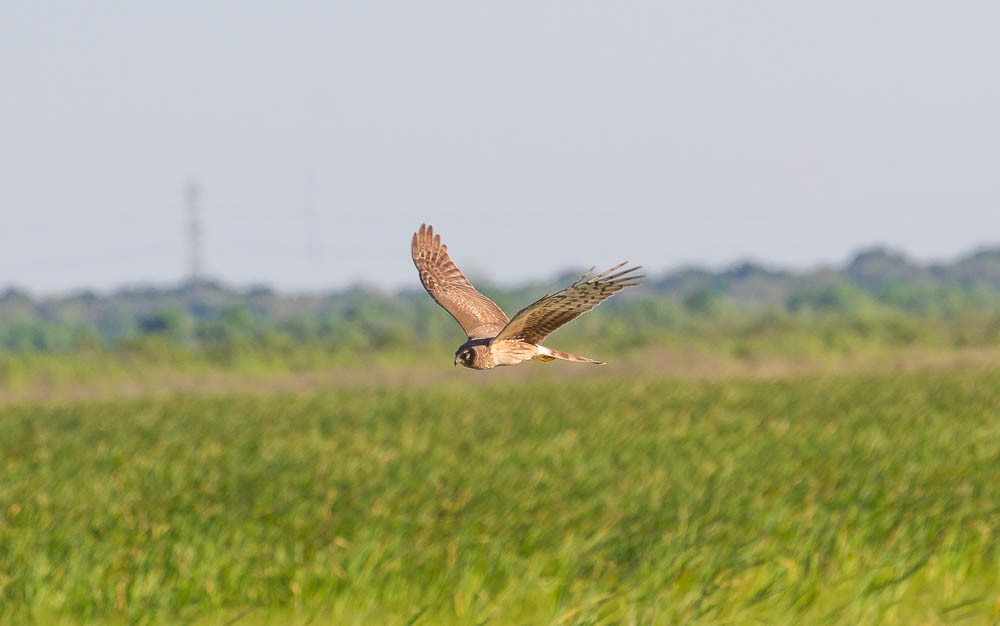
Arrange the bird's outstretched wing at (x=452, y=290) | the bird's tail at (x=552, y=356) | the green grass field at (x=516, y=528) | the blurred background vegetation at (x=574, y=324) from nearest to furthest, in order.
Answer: the bird's tail at (x=552, y=356) < the bird's outstretched wing at (x=452, y=290) < the green grass field at (x=516, y=528) < the blurred background vegetation at (x=574, y=324)

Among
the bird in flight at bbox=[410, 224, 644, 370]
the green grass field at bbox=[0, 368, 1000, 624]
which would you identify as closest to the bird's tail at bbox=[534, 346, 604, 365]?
the bird in flight at bbox=[410, 224, 644, 370]

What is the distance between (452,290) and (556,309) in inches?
66.2

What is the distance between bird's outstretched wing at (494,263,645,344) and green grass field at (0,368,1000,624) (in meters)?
4.28

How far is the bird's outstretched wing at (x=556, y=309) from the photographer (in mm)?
4543

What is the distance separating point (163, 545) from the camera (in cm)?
1217

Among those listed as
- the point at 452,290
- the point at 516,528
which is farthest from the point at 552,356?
the point at 516,528

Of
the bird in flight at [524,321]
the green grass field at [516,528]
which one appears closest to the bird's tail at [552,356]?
the bird in flight at [524,321]

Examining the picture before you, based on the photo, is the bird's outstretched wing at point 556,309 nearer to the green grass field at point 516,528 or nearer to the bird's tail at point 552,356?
the bird's tail at point 552,356

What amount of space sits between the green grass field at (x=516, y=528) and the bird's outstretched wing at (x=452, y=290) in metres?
2.74

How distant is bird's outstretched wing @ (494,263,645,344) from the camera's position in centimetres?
454

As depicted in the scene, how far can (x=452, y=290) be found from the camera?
250 inches

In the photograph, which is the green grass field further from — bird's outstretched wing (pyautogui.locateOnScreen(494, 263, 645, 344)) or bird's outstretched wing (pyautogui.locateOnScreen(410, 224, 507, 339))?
bird's outstretched wing (pyautogui.locateOnScreen(494, 263, 645, 344))

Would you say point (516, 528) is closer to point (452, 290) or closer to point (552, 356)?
point (452, 290)

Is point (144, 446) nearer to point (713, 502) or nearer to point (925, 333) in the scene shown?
point (713, 502)
